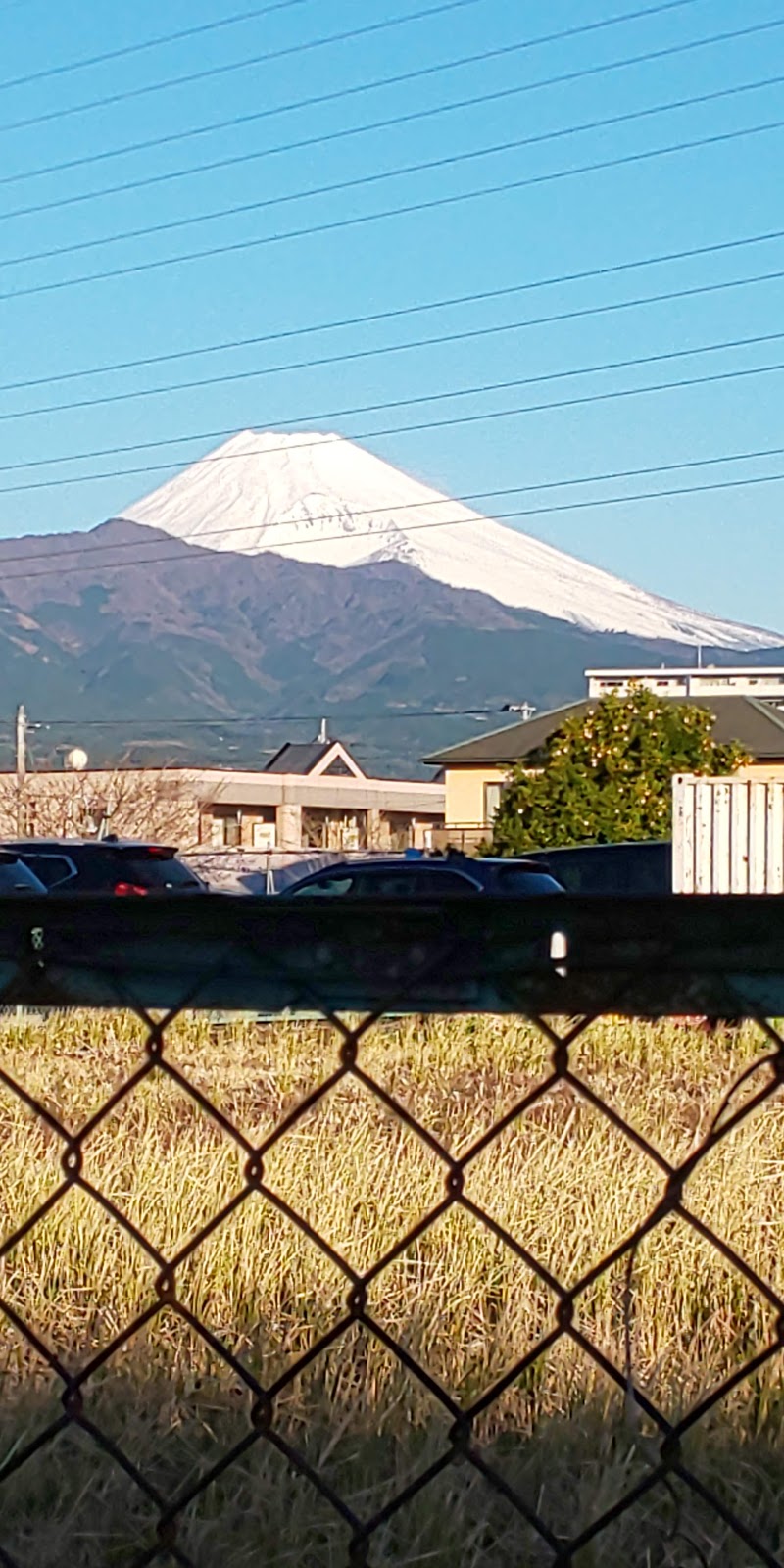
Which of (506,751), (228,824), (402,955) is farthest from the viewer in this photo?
(228,824)

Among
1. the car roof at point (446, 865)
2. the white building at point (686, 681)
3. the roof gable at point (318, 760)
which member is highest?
the white building at point (686, 681)

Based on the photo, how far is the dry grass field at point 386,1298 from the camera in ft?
8.34

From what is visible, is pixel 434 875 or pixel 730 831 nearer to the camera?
pixel 434 875

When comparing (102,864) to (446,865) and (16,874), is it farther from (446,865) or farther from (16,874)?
(446,865)

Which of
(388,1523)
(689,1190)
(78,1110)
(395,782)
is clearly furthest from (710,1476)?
(395,782)

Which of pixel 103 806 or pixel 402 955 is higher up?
pixel 402 955

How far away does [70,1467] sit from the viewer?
270cm

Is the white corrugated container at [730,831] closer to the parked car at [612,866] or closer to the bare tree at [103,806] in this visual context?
the parked car at [612,866]

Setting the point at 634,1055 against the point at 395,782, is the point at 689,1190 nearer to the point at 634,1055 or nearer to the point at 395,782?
the point at 634,1055

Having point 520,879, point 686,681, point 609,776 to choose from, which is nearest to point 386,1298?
point 520,879

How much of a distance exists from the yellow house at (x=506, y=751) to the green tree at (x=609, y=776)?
15178mm

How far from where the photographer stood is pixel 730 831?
1764cm

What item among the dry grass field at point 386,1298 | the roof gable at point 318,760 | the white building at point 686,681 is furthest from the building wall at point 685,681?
the dry grass field at point 386,1298

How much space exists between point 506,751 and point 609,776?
19247 millimetres
